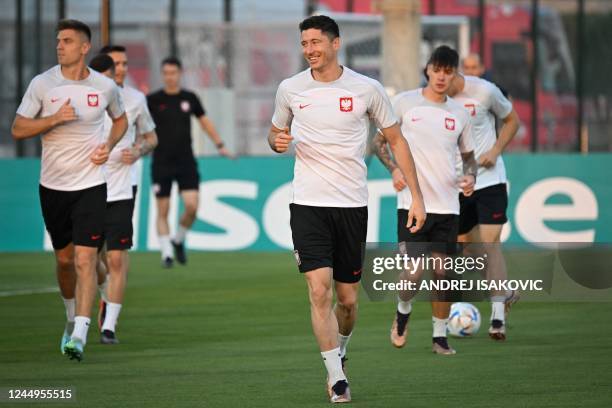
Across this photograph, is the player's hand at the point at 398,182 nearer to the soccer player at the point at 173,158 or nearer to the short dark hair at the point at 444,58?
the short dark hair at the point at 444,58

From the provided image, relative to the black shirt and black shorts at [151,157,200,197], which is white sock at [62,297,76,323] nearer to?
black shorts at [151,157,200,197]

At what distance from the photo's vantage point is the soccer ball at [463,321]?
14.5 meters

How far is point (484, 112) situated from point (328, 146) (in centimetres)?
424

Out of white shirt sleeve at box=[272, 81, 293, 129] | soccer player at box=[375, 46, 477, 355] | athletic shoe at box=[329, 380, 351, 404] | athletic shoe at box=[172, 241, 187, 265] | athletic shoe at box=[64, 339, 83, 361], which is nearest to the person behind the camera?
athletic shoe at box=[329, 380, 351, 404]

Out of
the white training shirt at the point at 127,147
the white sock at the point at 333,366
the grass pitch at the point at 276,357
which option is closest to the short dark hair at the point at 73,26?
the white training shirt at the point at 127,147

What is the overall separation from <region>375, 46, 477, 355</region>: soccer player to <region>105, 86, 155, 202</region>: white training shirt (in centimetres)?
252

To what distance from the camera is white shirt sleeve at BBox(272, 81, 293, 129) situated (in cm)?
1127

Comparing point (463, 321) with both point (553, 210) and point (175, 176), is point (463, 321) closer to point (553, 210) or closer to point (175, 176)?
point (175, 176)

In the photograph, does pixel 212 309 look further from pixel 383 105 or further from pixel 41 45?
pixel 41 45

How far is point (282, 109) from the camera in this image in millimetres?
11312

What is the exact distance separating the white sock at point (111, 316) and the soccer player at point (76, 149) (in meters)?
0.86

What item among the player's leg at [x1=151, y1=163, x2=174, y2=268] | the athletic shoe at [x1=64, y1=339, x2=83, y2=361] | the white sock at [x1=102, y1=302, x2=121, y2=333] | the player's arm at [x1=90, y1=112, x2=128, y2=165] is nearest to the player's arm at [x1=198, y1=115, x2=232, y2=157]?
the player's leg at [x1=151, y1=163, x2=174, y2=268]

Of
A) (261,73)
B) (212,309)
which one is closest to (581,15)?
(261,73)

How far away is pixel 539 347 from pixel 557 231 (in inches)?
387
